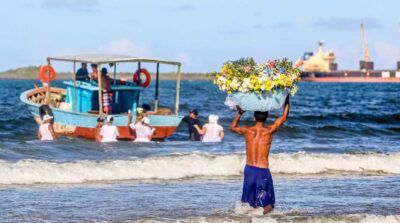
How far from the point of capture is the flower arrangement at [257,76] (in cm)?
1201

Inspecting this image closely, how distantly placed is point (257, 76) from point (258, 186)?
4.64 feet

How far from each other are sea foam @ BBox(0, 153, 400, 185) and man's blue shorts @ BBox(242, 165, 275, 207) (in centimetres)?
610

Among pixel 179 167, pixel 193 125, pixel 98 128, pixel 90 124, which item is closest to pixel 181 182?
pixel 179 167

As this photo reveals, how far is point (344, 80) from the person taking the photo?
170000 mm

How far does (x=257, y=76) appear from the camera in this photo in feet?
39.7

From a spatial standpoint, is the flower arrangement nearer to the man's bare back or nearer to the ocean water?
the man's bare back

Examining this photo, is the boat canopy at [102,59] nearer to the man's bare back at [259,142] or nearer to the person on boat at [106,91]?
the person on boat at [106,91]

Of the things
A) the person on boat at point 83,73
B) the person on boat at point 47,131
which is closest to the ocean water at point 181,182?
the person on boat at point 47,131

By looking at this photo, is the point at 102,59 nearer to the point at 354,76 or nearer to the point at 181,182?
the point at 181,182

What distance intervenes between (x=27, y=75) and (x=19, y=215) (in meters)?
181

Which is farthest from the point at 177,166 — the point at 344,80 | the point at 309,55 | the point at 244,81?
the point at 309,55

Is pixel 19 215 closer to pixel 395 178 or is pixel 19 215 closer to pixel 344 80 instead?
pixel 395 178

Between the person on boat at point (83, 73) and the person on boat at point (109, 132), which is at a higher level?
the person on boat at point (83, 73)

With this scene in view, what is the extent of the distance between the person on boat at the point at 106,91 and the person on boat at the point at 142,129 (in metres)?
0.76
